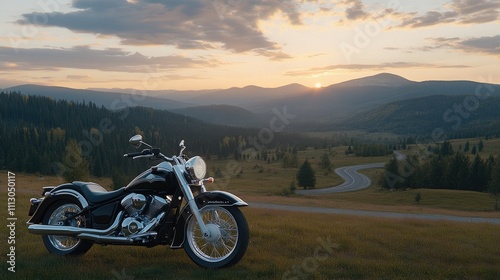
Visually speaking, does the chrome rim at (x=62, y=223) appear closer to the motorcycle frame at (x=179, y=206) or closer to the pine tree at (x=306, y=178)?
the motorcycle frame at (x=179, y=206)

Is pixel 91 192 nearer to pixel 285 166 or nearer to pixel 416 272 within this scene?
pixel 416 272

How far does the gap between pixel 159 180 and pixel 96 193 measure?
156 centimetres

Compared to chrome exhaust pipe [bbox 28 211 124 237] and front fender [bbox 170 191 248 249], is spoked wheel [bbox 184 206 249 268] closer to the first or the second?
front fender [bbox 170 191 248 249]

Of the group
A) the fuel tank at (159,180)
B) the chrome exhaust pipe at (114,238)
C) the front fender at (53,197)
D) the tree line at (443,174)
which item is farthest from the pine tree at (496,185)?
the front fender at (53,197)

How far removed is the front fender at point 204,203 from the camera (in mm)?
7074

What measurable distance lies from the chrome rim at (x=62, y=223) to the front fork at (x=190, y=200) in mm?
2393

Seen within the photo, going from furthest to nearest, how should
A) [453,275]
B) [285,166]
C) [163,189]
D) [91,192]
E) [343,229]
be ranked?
1. [285,166]
2. [343,229]
3. [91,192]
4. [163,189]
5. [453,275]

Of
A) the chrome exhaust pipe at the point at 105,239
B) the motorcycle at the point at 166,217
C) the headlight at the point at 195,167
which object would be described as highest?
the headlight at the point at 195,167

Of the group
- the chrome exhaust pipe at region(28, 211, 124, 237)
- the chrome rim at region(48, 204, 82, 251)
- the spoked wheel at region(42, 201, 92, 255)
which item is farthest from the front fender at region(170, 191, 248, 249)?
the chrome rim at region(48, 204, 82, 251)

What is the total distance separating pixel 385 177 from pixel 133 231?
275 feet

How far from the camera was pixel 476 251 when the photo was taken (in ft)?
29.4

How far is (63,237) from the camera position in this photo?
8297 mm

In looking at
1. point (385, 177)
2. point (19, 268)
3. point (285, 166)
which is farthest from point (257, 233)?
point (285, 166)

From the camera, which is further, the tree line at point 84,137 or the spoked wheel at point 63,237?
the tree line at point 84,137
